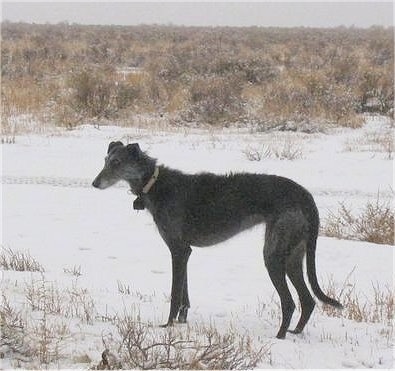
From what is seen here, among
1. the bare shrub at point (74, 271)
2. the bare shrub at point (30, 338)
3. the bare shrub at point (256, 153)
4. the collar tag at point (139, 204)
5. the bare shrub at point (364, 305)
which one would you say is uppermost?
the bare shrub at point (256, 153)

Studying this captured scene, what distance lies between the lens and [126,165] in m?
5.84

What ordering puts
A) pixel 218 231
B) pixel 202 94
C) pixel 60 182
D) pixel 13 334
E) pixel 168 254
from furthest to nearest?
pixel 202 94
pixel 60 182
pixel 168 254
pixel 218 231
pixel 13 334

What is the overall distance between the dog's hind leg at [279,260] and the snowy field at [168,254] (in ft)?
0.64

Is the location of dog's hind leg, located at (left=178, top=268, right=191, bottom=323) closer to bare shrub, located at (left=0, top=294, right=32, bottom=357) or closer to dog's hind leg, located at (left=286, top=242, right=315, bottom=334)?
dog's hind leg, located at (left=286, top=242, right=315, bottom=334)

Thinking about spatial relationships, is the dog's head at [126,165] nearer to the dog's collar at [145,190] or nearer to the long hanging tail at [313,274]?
the dog's collar at [145,190]

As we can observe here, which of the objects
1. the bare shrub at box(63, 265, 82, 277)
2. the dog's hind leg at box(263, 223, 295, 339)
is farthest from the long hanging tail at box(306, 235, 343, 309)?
the bare shrub at box(63, 265, 82, 277)

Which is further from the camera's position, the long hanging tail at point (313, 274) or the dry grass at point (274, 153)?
the dry grass at point (274, 153)

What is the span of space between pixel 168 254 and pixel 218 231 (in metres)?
3.31

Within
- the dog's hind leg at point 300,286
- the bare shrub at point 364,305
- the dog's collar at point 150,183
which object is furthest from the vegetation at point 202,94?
the dog's hind leg at point 300,286

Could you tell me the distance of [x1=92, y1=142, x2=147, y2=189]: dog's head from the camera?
5836mm

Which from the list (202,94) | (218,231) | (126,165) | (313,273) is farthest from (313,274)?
(202,94)

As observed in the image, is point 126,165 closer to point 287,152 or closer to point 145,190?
point 145,190

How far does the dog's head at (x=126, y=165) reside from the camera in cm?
584

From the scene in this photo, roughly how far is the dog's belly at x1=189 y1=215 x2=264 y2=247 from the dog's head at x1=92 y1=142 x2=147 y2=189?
0.65 metres
